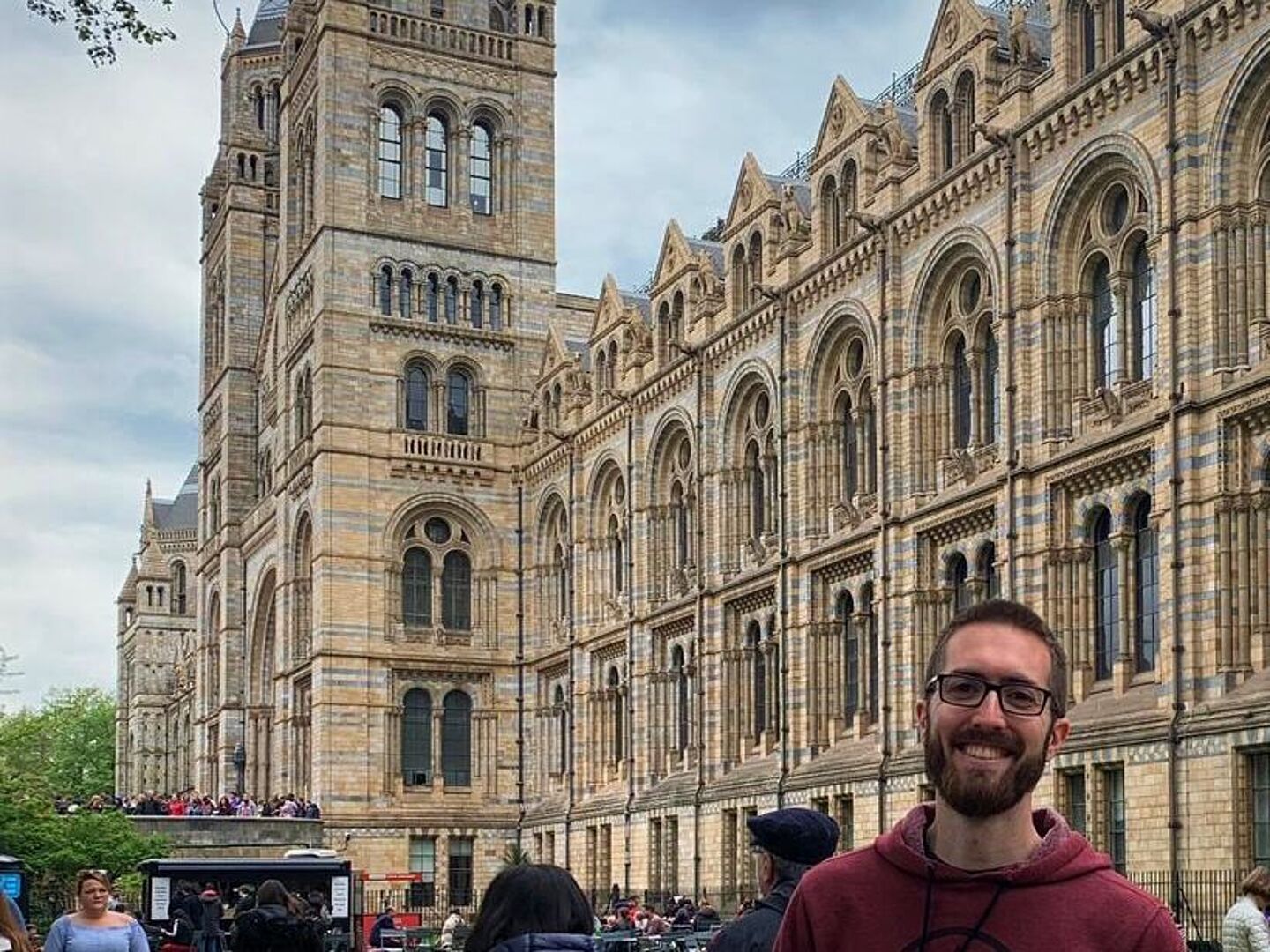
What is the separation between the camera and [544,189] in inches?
2314

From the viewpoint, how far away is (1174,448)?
28281 millimetres

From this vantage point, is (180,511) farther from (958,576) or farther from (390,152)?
(958,576)

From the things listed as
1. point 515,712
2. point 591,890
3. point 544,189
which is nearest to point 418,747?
point 515,712

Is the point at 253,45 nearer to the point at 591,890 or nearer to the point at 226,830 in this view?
the point at 226,830

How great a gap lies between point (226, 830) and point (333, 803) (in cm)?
285

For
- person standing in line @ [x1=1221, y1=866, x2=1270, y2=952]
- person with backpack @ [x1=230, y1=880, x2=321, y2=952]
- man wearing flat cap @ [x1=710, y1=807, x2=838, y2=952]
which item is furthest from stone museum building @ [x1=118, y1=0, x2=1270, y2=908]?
man wearing flat cap @ [x1=710, y1=807, x2=838, y2=952]

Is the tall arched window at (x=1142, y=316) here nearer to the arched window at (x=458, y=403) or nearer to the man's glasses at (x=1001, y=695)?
the man's glasses at (x=1001, y=695)

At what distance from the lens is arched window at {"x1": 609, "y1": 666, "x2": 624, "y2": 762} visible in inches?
2002

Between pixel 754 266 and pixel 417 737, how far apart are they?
1851 centimetres

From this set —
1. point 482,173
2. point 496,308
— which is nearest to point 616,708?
point 496,308

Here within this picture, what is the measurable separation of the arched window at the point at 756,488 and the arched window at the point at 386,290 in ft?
50.8

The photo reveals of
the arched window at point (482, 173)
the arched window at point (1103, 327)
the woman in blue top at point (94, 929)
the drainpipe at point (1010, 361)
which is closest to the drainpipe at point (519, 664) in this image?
the arched window at point (482, 173)

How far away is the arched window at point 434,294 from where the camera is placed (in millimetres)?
56406

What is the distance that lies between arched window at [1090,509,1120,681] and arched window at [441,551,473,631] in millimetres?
27537
